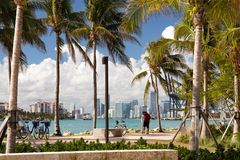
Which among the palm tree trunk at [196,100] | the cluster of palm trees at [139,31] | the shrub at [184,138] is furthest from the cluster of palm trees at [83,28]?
the palm tree trunk at [196,100]

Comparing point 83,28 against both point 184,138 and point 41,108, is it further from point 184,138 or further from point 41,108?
point 41,108

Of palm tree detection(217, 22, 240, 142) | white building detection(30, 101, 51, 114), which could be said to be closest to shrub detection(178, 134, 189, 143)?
palm tree detection(217, 22, 240, 142)

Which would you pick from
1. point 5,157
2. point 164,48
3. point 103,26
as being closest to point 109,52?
point 103,26

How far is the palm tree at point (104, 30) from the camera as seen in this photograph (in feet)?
92.0

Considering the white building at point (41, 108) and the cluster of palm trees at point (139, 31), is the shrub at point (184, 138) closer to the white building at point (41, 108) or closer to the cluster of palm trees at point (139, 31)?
the cluster of palm trees at point (139, 31)

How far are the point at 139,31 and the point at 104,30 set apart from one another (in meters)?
8.02

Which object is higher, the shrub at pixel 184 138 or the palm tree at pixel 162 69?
Result: the palm tree at pixel 162 69

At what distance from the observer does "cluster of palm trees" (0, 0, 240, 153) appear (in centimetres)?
1171

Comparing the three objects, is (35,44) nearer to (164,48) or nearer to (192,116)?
(164,48)

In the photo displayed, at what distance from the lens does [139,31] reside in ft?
64.8

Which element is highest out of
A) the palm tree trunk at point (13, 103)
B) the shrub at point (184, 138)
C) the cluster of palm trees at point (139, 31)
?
the cluster of palm trees at point (139, 31)

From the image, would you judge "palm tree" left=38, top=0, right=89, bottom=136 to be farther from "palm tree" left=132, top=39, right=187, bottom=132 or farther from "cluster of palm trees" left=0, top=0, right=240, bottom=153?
"palm tree" left=132, top=39, right=187, bottom=132

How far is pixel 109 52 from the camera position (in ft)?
97.7

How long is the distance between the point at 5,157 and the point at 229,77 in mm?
12088
